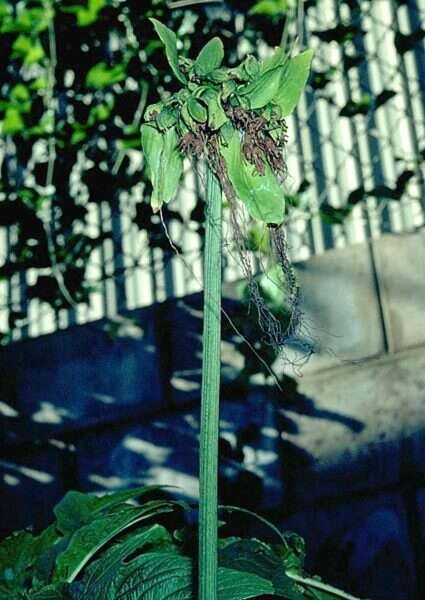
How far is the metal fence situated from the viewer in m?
2.97

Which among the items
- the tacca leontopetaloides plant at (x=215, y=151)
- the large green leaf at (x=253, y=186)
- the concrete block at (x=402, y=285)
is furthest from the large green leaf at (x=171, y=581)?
the concrete block at (x=402, y=285)

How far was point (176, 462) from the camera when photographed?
276 centimetres

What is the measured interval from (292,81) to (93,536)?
848 millimetres

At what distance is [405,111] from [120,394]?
3.94 feet

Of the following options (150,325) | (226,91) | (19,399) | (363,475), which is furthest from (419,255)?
(226,91)

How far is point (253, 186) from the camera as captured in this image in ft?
3.63

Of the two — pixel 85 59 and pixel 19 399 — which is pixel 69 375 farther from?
pixel 85 59

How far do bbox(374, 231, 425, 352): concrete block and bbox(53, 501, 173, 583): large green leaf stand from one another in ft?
3.36

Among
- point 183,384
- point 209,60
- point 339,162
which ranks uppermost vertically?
point 339,162

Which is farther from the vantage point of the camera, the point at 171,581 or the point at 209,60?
the point at 171,581

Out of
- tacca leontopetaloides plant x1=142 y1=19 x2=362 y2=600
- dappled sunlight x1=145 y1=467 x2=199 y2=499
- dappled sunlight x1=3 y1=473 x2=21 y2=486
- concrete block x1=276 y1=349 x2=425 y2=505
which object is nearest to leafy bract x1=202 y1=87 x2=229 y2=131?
tacca leontopetaloides plant x1=142 y1=19 x2=362 y2=600

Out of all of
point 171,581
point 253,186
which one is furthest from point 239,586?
point 253,186

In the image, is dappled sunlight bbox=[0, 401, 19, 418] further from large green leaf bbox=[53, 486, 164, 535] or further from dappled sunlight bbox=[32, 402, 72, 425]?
large green leaf bbox=[53, 486, 164, 535]

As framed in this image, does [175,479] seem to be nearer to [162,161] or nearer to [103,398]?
[103,398]
